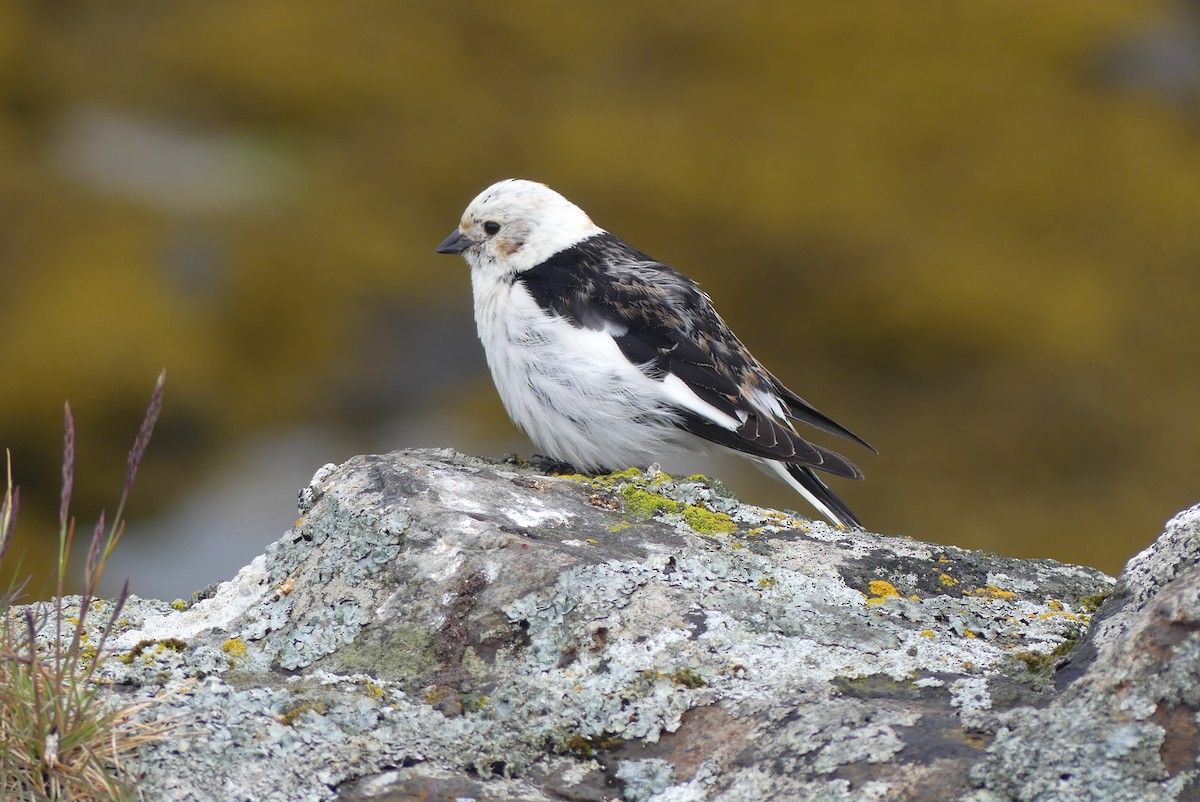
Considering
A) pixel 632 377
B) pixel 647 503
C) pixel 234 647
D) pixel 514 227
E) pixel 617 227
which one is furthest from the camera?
pixel 617 227

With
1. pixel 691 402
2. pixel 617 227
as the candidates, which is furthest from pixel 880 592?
pixel 617 227

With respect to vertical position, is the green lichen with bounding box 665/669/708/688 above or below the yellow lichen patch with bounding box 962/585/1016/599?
below

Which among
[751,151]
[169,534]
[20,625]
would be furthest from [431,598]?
[751,151]

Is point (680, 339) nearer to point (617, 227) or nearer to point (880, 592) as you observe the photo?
point (880, 592)

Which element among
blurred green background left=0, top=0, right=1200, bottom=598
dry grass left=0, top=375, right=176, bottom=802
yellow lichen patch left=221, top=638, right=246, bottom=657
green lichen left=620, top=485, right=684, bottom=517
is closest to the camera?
dry grass left=0, top=375, right=176, bottom=802

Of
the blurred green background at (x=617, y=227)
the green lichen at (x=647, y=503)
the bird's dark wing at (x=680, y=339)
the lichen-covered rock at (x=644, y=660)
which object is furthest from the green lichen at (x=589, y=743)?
the blurred green background at (x=617, y=227)

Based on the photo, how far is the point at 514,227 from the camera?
6.60 metres

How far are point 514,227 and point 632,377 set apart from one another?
1.43 m

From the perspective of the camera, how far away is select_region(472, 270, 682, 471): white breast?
5.56 m

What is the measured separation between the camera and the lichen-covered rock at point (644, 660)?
2588 mm

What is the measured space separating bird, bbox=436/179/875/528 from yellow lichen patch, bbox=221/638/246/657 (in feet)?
7.90

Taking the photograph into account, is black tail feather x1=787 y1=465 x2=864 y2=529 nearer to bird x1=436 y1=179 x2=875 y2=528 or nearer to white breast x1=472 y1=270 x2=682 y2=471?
bird x1=436 y1=179 x2=875 y2=528

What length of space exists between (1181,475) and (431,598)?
8651 mm

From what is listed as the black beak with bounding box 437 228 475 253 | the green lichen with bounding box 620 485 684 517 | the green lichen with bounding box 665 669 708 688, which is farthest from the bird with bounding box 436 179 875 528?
the green lichen with bounding box 665 669 708 688
